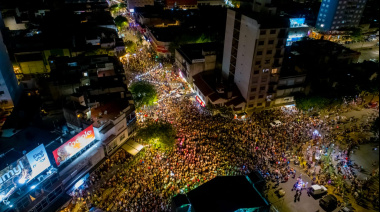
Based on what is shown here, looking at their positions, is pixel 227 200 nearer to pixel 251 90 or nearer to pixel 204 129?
pixel 204 129

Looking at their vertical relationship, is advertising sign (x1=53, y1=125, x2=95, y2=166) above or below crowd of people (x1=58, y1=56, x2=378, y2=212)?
above

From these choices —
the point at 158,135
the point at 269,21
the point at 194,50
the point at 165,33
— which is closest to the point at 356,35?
the point at 194,50

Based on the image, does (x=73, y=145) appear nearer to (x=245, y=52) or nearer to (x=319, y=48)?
(x=245, y=52)

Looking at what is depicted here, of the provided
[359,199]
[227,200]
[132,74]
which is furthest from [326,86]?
[132,74]

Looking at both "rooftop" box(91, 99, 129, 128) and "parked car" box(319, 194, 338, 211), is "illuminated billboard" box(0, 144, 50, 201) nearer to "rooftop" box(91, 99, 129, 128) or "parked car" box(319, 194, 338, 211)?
"rooftop" box(91, 99, 129, 128)

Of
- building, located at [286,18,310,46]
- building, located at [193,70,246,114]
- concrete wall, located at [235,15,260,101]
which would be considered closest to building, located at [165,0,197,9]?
building, located at [286,18,310,46]

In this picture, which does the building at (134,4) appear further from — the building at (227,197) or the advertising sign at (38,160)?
the building at (227,197)

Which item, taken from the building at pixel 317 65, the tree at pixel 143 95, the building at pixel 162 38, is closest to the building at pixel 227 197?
the tree at pixel 143 95
